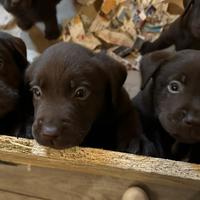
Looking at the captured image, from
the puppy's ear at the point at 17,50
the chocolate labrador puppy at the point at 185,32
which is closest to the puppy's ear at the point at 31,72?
the puppy's ear at the point at 17,50

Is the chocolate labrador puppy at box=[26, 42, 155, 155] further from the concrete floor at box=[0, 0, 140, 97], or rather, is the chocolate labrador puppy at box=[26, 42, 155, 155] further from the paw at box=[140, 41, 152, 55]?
the concrete floor at box=[0, 0, 140, 97]

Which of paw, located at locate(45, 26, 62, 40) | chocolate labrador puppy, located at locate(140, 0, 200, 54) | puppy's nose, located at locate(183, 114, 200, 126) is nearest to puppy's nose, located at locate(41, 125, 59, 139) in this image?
puppy's nose, located at locate(183, 114, 200, 126)

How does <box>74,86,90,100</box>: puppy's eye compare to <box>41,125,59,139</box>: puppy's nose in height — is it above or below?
above

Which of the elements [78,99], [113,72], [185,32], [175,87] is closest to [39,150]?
[78,99]

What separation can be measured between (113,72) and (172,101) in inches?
8.9

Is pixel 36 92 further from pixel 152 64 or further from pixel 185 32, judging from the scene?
pixel 185 32

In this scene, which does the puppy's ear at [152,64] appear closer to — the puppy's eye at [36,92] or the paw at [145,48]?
the puppy's eye at [36,92]

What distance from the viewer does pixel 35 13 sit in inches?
112

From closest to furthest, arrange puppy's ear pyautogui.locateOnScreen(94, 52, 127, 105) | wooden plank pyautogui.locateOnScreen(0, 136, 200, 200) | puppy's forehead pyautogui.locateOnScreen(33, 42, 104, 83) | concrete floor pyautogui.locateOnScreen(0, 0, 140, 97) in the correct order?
1. wooden plank pyautogui.locateOnScreen(0, 136, 200, 200)
2. puppy's forehead pyautogui.locateOnScreen(33, 42, 104, 83)
3. puppy's ear pyautogui.locateOnScreen(94, 52, 127, 105)
4. concrete floor pyautogui.locateOnScreen(0, 0, 140, 97)

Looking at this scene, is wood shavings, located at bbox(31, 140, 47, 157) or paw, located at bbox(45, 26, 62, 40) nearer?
wood shavings, located at bbox(31, 140, 47, 157)

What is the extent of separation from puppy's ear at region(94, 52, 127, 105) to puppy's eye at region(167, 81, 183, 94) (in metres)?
0.17

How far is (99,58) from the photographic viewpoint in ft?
5.56

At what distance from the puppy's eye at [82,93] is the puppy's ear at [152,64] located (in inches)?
8.9

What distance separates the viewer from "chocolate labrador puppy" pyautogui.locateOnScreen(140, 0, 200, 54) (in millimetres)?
2286
